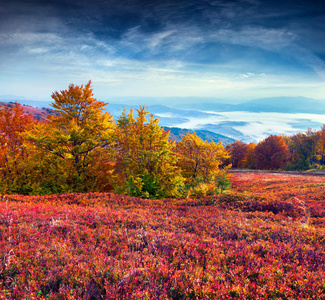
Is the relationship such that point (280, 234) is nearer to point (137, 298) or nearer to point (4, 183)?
point (137, 298)

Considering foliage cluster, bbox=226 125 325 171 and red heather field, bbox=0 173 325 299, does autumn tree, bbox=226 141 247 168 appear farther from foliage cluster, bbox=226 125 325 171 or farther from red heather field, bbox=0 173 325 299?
red heather field, bbox=0 173 325 299

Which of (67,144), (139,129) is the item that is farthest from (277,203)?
(67,144)

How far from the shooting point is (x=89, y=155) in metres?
18.0

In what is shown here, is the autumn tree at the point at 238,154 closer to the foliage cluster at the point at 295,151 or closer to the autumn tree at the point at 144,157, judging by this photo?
the foliage cluster at the point at 295,151

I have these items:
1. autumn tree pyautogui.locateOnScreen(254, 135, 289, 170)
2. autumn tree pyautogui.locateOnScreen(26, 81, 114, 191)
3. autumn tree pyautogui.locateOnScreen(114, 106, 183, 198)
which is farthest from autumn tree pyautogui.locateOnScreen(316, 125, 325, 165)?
autumn tree pyautogui.locateOnScreen(26, 81, 114, 191)

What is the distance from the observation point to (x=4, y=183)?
1759 centimetres

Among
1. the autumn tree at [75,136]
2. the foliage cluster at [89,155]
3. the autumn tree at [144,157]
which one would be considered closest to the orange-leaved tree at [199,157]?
the foliage cluster at [89,155]

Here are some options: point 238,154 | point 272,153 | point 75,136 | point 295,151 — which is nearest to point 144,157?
point 75,136

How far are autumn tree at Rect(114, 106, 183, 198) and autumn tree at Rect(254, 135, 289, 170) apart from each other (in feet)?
172

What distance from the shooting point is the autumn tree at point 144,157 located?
15484 millimetres

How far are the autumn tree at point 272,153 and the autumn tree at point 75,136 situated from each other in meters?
55.5

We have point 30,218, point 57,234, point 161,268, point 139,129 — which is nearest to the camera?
point 161,268

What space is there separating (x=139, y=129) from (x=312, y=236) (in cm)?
1430

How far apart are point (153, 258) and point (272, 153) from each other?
64487 millimetres
